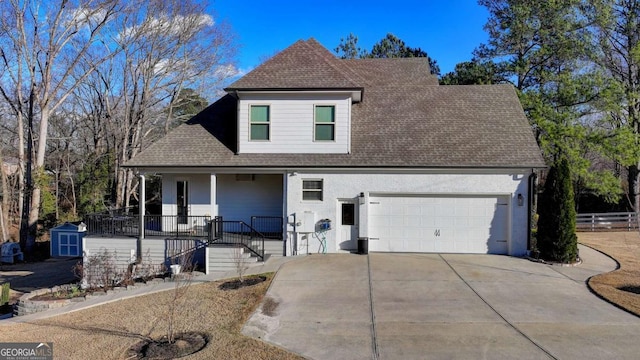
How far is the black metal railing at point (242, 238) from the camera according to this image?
42.4 ft

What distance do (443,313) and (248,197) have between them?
9.02m

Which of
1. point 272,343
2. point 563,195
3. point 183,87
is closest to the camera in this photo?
point 272,343

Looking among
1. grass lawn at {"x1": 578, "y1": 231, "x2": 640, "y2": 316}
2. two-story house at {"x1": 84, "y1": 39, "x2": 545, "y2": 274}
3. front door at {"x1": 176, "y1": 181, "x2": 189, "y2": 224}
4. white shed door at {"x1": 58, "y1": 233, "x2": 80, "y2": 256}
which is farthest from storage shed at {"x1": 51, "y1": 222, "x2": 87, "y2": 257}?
grass lawn at {"x1": 578, "y1": 231, "x2": 640, "y2": 316}

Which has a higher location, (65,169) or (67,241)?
(65,169)

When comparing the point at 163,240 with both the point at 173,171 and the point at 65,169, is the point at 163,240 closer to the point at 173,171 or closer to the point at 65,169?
the point at 173,171

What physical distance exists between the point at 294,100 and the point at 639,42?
19.9 meters

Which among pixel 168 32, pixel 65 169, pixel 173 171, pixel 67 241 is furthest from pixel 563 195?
pixel 65 169

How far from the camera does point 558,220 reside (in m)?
12.2

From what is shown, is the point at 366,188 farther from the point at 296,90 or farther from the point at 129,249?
the point at 129,249

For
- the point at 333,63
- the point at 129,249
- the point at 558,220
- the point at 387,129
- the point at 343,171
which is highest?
the point at 333,63

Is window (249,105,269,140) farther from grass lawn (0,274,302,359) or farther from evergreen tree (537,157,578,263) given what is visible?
evergreen tree (537,157,578,263)

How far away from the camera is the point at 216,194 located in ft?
49.4

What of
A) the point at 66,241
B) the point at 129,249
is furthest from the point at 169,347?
the point at 66,241

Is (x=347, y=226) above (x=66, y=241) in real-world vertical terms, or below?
above
